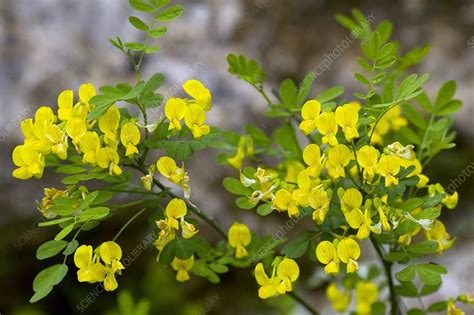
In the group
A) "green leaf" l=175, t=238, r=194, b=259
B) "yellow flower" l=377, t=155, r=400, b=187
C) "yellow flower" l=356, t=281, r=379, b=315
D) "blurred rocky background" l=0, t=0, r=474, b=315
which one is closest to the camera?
"yellow flower" l=377, t=155, r=400, b=187

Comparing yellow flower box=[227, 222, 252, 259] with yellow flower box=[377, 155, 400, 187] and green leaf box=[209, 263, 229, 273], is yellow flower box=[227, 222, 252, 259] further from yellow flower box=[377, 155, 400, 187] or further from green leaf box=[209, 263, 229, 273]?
yellow flower box=[377, 155, 400, 187]

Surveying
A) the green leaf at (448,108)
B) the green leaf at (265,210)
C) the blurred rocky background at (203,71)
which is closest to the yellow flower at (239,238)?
the green leaf at (265,210)

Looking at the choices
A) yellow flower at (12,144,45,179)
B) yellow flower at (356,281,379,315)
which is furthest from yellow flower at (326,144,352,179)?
yellow flower at (356,281,379,315)

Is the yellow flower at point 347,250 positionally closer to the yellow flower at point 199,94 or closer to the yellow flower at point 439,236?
the yellow flower at point 439,236

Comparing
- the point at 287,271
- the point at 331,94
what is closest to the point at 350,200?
the point at 287,271

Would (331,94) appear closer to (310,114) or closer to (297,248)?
(310,114)
